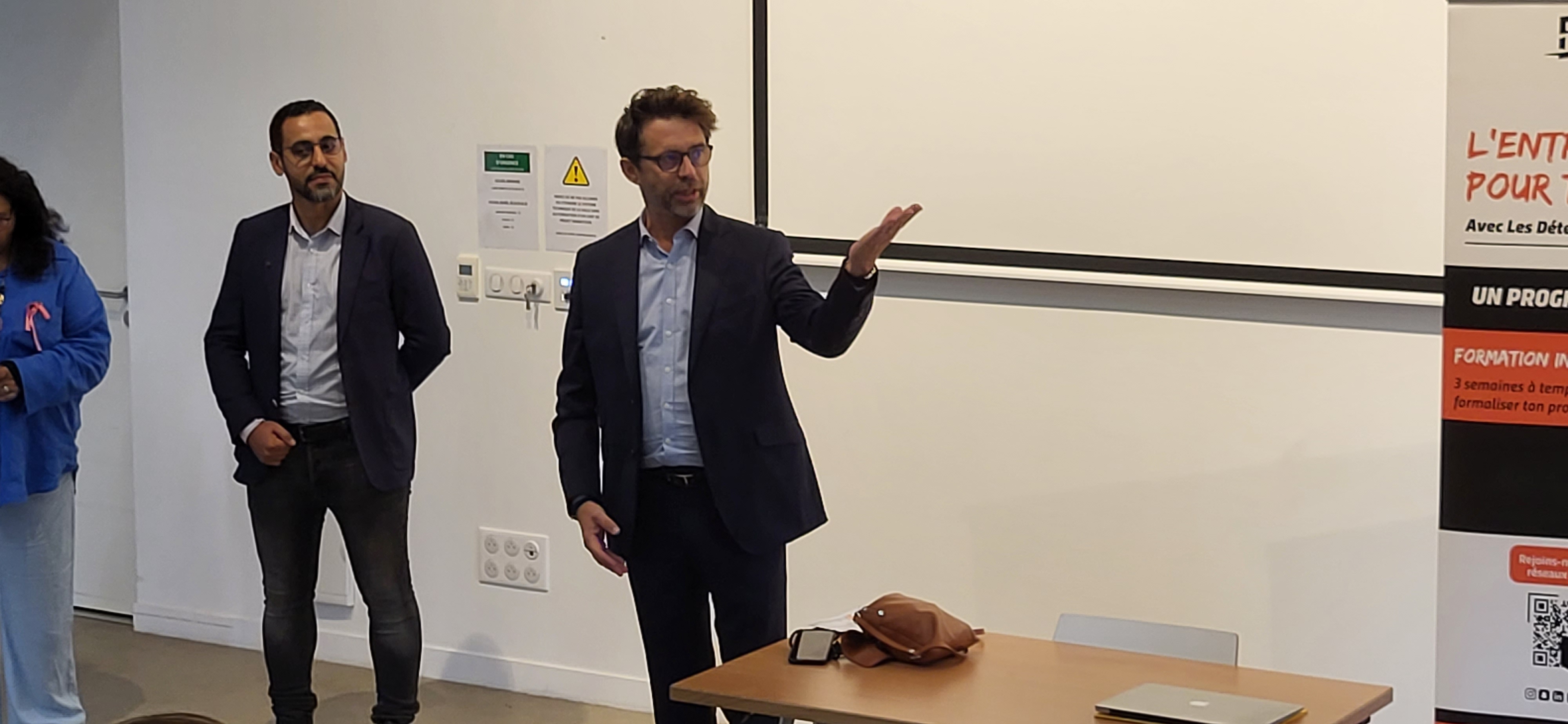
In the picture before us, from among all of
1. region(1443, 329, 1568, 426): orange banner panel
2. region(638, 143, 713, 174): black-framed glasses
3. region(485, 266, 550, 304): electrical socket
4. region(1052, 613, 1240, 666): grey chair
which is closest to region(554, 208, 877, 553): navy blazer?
region(638, 143, 713, 174): black-framed glasses

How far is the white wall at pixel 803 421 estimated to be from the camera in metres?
4.25

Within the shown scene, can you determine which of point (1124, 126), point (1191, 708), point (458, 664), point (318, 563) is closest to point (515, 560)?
point (458, 664)

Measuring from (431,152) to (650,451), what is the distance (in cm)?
213

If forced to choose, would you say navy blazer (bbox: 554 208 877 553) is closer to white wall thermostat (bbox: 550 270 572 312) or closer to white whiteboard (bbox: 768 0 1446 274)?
white whiteboard (bbox: 768 0 1446 274)

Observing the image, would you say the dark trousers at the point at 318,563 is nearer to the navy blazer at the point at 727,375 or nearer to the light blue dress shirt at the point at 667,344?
the navy blazer at the point at 727,375

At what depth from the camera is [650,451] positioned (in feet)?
11.8

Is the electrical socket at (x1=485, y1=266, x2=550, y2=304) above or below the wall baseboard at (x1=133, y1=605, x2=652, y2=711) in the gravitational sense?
above

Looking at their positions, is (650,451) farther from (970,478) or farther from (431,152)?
(431,152)

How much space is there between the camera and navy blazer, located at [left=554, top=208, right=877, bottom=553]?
11.6 feet

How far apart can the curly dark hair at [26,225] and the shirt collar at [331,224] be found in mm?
614

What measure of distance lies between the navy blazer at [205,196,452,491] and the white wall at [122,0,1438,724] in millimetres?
802

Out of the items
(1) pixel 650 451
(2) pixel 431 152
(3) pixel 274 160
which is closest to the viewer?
(1) pixel 650 451

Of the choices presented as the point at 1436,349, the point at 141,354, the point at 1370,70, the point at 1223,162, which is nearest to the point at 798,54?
the point at 1223,162

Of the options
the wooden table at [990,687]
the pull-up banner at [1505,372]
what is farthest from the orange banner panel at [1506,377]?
the wooden table at [990,687]
